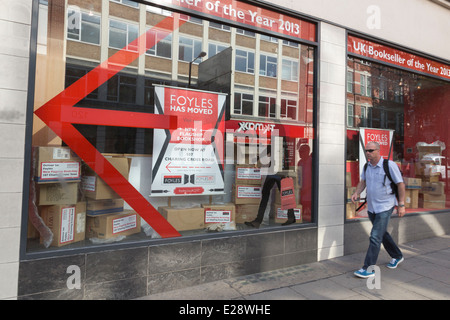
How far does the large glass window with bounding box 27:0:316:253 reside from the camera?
140 inches

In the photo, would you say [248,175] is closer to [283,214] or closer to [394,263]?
[283,214]

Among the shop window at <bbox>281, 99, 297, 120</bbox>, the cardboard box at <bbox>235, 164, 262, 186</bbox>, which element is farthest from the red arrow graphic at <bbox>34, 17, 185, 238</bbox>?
the shop window at <bbox>281, 99, 297, 120</bbox>

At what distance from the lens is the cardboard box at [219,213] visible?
4502 mm

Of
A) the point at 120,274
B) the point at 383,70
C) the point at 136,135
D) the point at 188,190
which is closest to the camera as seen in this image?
the point at 120,274

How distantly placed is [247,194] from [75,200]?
2.56 meters

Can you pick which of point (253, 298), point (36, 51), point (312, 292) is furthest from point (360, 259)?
point (36, 51)

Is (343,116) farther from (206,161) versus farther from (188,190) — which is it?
(188,190)

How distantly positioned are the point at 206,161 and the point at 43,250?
7.66 feet

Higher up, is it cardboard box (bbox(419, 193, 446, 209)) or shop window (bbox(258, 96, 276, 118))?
shop window (bbox(258, 96, 276, 118))

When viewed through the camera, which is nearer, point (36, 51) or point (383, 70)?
point (36, 51)

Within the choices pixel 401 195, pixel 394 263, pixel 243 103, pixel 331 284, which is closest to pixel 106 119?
pixel 243 103

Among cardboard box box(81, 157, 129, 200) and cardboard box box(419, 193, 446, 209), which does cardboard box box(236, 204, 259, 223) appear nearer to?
cardboard box box(81, 157, 129, 200)

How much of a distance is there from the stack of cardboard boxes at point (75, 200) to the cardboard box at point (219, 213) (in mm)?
1023
